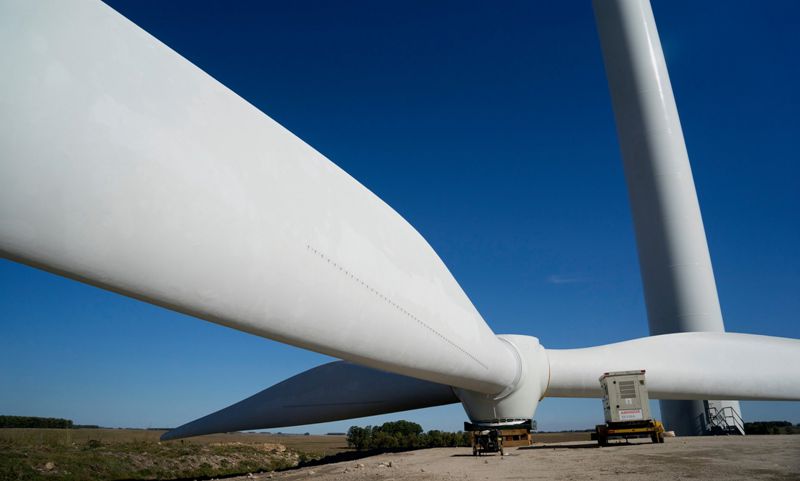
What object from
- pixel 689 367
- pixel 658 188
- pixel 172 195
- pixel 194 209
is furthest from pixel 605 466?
pixel 658 188

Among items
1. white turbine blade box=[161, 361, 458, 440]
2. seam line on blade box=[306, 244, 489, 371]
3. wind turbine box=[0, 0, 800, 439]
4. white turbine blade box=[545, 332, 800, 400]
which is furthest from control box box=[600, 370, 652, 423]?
seam line on blade box=[306, 244, 489, 371]

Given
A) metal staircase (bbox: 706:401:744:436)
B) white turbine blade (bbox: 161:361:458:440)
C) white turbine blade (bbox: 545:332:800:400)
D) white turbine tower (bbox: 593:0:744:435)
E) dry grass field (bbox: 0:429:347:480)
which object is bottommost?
dry grass field (bbox: 0:429:347:480)

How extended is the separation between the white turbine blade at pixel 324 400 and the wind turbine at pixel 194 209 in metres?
4.46

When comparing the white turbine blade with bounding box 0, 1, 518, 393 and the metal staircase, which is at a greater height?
the white turbine blade with bounding box 0, 1, 518, 393

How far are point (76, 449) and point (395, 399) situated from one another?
478 inches

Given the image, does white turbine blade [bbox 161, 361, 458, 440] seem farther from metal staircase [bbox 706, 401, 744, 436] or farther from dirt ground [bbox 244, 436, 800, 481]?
metal staircase [bbox 706, 401, 744, 436]

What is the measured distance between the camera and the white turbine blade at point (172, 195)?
3400 mm

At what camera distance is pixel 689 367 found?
13.9 m

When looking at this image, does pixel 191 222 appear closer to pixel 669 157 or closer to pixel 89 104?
pixel 89 104

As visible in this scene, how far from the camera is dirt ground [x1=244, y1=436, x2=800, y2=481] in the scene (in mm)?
7352

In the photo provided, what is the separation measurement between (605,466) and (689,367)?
6.82 meters

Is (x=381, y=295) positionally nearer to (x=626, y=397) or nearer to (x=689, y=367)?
(x=626, y=397)

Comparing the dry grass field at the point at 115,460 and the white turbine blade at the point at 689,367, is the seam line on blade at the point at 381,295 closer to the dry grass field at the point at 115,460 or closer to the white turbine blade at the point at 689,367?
the white turbine blade at the point at 689,367

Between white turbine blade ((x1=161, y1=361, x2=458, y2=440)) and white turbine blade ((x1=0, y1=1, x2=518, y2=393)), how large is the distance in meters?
6.89
